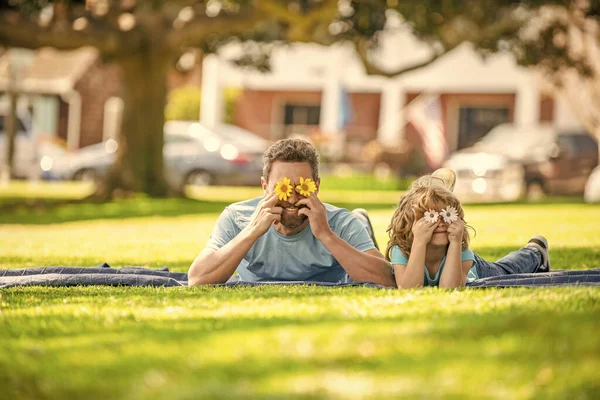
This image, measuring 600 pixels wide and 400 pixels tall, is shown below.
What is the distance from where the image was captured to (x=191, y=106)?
44.4m

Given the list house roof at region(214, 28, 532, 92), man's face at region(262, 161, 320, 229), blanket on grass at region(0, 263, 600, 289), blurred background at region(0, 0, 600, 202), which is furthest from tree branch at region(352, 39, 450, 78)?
house roof at region(214, 28, 532, 92)

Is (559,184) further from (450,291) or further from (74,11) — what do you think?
(450,291)

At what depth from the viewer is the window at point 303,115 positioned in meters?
44.8

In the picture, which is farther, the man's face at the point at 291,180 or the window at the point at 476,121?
the window at the point at 476,121

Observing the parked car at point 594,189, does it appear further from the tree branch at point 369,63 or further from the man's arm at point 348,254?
the man's arm at point 348,254

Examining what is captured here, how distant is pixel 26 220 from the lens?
19203mm

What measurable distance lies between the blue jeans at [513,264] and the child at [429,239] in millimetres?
856

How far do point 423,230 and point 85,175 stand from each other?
2769 centimetres

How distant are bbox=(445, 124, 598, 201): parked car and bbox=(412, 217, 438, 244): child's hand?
20.9 meters

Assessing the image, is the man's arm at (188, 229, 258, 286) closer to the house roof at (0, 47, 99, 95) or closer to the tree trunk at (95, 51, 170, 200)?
the tree trunk at (95, 51, 170, 200)

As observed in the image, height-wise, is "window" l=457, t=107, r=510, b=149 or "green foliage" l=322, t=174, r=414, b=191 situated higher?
"window" l=457, t=107, r=510, b=149

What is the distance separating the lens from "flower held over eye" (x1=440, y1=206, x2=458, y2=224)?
6820 millimetres

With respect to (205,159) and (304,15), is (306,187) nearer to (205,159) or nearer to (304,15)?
(304,15)

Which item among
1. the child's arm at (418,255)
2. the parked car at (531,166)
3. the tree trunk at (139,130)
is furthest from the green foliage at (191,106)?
the child's arm at (418,255)
